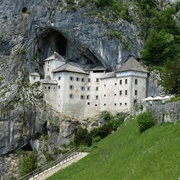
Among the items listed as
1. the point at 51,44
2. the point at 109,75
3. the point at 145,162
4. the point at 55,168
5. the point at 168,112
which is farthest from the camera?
the point at 51,44

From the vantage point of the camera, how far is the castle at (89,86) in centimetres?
6569

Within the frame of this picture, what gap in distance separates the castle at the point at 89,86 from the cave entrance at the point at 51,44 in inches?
186

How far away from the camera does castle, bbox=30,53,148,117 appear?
6569 centimetres

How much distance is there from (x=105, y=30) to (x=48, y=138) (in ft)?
76.5

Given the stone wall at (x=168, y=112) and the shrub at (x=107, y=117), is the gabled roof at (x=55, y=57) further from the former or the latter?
the stone wall at (x=168, y=112)

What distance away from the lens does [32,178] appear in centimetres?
3888

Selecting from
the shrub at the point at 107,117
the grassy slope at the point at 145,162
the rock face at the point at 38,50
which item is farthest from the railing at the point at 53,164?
the rock face at the point at 38,50

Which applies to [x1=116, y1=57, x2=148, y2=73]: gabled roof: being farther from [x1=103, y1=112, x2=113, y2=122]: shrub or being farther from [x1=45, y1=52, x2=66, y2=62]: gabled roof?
[x1=45, y1=52, x2=66, y2=62]: gabled roof

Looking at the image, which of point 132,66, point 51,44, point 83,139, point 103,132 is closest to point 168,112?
point 83,139

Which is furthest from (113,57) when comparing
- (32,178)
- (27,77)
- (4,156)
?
(32,178)

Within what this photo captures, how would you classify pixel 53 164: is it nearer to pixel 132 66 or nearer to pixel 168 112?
pixel 168 112

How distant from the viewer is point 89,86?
70.8 m

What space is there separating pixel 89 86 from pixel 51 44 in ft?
45.9

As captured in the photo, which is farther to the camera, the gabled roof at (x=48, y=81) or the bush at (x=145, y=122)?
the gabled roof at (x=48, y=81)
